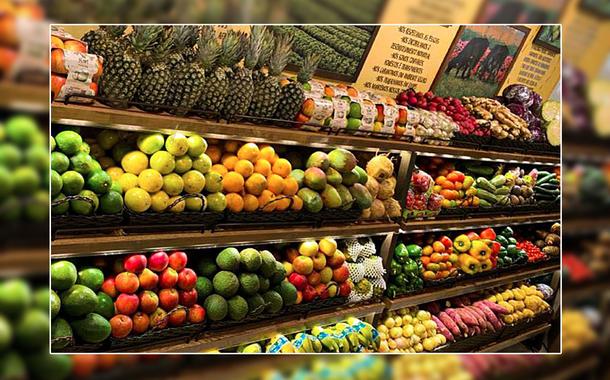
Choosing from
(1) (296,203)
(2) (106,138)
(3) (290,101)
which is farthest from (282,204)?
(2) (106,138)

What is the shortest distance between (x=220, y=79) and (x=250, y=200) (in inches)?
21.0

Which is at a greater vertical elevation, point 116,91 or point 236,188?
point 116,91

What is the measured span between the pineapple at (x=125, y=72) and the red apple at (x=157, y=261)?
0.59m

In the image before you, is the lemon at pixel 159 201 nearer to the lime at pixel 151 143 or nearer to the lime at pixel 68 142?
the lime at pixel 151 143

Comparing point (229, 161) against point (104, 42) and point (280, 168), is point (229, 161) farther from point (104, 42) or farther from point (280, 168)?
point (104, 42)

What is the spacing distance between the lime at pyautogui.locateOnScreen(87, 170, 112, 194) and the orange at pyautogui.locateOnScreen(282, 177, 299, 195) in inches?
32.0

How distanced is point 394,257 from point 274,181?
3.96 feet

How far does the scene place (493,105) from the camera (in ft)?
13.4

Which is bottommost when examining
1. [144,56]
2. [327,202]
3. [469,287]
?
[469,287]

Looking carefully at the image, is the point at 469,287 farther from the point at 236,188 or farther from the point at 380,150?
the point at 236,188

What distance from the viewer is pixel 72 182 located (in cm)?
171

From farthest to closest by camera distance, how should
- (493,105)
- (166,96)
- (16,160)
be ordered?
(493,105) < (166,96) < (16,160)

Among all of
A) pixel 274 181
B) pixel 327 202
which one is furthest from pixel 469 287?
pixel 274 181

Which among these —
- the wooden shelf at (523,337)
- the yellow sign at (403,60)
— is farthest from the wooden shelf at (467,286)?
the yellow sign at (403,60)
